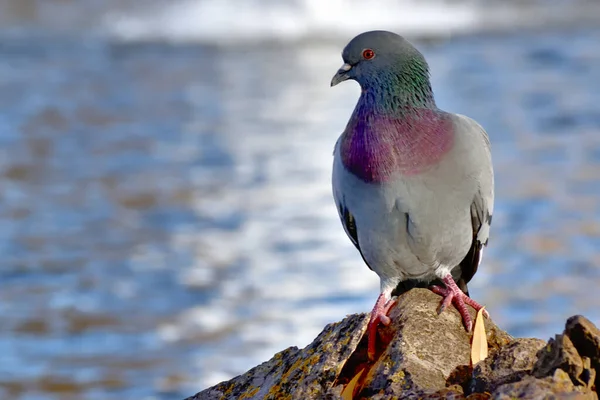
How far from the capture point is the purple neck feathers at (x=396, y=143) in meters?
4.96

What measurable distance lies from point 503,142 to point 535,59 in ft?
25.1

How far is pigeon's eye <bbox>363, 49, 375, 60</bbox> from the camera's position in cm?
523

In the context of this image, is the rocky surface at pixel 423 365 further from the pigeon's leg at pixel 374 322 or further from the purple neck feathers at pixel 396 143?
the purple neck feathers at pixel 396 143

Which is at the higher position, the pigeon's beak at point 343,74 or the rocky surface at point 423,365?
the pigeon's beak at point 343,74

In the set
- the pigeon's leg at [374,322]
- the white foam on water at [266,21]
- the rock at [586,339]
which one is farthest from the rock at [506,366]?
the white foam on water at [266,21]

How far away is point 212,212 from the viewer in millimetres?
13992

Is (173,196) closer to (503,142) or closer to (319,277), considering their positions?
(319,277)

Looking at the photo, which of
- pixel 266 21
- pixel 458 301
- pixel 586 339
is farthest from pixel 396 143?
pixel 266 21

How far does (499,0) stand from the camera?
101 ft

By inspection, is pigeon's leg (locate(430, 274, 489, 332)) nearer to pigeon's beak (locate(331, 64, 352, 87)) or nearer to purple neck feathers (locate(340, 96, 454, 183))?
purple neck feathers (locate(340, 96, 454, 183))

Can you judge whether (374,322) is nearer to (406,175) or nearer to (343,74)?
(406,175)

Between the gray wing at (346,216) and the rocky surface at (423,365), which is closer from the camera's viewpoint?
the rocky surface at (423,365)

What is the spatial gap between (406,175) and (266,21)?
23818 mm

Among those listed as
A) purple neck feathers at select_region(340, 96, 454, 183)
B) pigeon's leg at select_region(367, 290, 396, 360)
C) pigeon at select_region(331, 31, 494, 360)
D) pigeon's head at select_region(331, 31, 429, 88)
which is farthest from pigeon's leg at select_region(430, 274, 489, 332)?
pigeon's head at select_region(331, 31, 429, 88)
